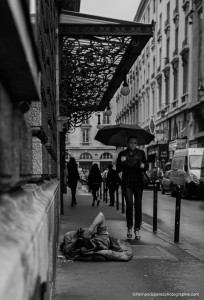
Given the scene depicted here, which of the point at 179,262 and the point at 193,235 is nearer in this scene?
the point at 179,262

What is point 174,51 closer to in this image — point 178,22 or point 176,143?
point 178,22

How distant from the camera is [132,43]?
1155 centimetres

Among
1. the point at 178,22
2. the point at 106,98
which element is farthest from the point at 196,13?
the point at 106,98

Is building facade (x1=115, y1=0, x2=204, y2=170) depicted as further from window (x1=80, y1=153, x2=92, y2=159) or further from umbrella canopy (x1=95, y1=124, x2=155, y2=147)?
window (x1=80, y1=153, x2=92, y2=159)

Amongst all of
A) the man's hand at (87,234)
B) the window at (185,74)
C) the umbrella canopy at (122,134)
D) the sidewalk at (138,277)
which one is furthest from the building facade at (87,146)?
the man's hand at (87,234)

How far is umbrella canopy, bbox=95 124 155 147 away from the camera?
34.1 feet

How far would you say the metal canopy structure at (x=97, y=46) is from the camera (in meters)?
11.2

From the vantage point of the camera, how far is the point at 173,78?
1674 inches

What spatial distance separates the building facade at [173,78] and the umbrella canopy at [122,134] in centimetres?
1515

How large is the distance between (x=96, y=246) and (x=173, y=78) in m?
37.5

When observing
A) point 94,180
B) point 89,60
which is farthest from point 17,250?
point 94,180

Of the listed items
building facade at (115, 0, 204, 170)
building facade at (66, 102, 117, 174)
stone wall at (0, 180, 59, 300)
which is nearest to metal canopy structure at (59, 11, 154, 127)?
stone wall at (0, 180, 59, 300)

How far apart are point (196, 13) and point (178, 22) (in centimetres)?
557

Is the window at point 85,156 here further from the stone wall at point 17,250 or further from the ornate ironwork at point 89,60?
the stone wall at point 17,250
